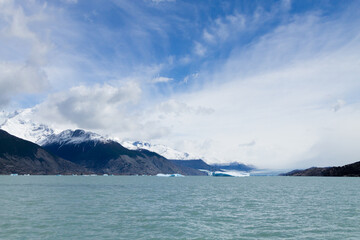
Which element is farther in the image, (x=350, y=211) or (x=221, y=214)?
(x=350, y=211)

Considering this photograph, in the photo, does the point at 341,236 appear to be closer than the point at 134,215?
Yes

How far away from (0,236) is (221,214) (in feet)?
127

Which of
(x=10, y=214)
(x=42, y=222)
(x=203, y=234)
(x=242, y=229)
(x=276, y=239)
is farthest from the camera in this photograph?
(x=10, y=214)

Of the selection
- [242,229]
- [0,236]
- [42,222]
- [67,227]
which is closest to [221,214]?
[242,229]

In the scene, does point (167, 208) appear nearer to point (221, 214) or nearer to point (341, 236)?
point (221, 214)

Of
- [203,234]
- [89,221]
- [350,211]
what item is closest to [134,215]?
[89,221]

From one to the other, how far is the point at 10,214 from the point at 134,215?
24.3m

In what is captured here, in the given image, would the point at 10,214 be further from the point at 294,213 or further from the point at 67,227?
the point at 294,213

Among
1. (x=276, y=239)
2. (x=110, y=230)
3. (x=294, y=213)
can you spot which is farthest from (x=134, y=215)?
(x=294, y=213)

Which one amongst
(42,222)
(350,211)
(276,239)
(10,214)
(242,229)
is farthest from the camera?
(350,211)

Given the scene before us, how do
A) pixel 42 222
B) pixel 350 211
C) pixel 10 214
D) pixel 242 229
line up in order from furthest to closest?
pixel 350 211, pixel 10 214, pixel 42 222, pixel 242 229

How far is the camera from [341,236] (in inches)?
1668

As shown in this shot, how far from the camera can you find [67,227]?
47062 mm

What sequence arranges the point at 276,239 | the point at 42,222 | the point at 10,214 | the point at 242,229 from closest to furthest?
the point at 276,239
the point at 242,229
the point at 42,222
the point at 10,214
